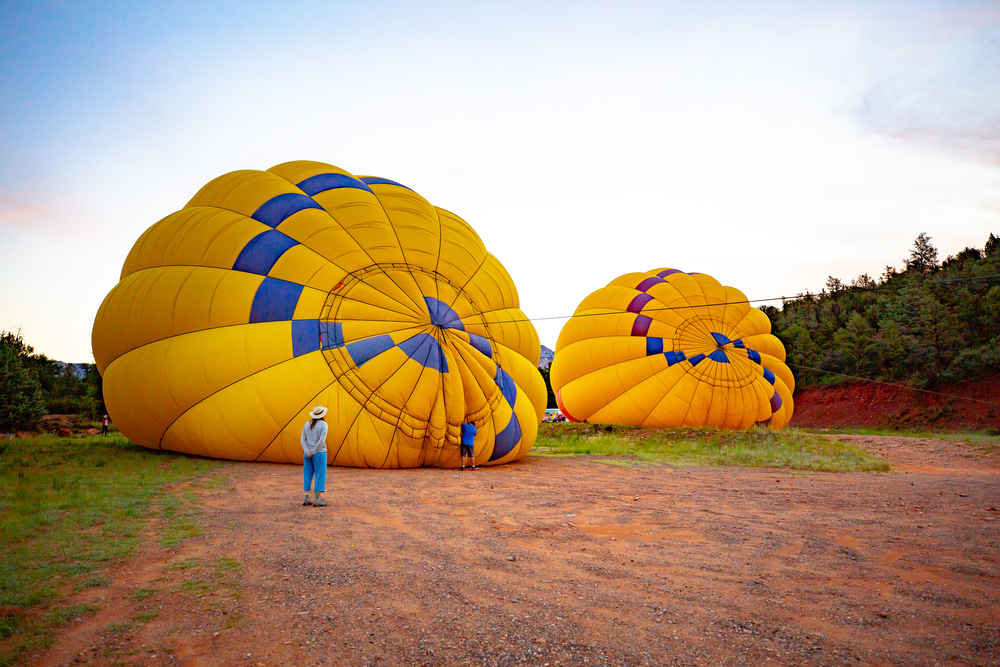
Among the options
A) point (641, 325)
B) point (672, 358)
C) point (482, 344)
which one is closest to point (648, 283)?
point (641, 325)

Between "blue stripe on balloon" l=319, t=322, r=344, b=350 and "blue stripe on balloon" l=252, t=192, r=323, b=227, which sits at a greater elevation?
"blue stripe on balloon" l=252, t=192, r=323, b=227

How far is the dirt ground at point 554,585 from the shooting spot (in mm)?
2500

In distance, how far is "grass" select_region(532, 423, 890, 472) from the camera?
33.4 ft

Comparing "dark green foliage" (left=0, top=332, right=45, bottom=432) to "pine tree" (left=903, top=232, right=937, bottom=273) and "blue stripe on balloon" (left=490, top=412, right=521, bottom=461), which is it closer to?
"blue stripe on balloon" (left=490, top=412, right=521, bottom=461)

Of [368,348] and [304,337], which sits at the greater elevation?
[304,337]

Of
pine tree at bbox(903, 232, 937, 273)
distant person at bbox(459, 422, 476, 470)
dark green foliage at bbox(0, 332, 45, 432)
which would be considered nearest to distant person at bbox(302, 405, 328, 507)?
distant person at bbox(459, 422, 476, 470)

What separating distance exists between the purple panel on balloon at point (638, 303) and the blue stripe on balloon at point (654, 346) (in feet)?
3.03

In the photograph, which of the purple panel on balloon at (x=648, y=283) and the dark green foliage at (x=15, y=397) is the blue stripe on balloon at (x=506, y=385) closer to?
the purple panel on balloon at (x=648, y=283)

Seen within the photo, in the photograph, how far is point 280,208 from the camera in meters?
8.63

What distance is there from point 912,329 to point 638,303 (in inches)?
749

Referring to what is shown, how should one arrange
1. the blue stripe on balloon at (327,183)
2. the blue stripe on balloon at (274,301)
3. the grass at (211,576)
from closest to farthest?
1. the grass at (211,576)
2. the blue stripe on balloon at (274,301)
3. the blue stripe on balloon at (327,183)

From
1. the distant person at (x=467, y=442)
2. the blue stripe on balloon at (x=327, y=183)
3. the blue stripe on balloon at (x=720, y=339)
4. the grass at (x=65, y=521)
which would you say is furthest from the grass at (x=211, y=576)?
the blue stripe on balloon at (x=720, y=339)

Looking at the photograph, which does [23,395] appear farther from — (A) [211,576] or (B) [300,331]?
(A) [211,576]

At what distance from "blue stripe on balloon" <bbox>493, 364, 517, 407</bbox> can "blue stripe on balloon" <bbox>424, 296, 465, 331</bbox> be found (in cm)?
102
